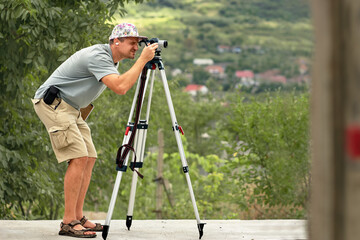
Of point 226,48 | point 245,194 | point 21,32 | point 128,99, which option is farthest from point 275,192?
point 226,48

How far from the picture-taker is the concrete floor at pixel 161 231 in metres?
4.16

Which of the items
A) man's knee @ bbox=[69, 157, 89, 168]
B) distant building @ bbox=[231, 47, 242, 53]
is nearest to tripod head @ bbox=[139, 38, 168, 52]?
man's knee @ bbox=[69, 157, 89, 168]

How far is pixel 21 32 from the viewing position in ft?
18.8

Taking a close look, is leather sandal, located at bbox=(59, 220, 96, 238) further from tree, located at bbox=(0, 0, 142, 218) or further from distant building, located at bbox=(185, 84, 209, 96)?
distant building, located at bbox=(185, 84, 209, 96)

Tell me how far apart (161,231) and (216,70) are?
26283mm

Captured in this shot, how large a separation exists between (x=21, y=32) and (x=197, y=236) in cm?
268

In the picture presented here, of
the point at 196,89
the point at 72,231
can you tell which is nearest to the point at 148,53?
the point at 72,231

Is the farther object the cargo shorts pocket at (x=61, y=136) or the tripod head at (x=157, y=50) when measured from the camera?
the tripod head at (x=157, y=50)

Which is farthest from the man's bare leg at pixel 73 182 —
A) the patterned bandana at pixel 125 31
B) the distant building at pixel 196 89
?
the distant building at pixel 196 89

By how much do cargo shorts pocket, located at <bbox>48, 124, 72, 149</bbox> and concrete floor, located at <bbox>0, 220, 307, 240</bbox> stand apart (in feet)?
1.99

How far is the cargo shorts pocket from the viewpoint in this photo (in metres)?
3.93

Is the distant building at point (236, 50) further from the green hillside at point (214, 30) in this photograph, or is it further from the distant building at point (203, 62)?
the distant building at point (203, 62)

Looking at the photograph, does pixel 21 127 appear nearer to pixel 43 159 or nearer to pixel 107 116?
pixel 43 159

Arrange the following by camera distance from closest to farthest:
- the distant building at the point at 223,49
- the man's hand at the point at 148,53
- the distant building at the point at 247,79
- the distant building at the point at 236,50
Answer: the man's hand at the point at 148,53 → the distant building at the point at 247,79 → the distant building at the point at 236,50 → the distant building at the point at 223,49
